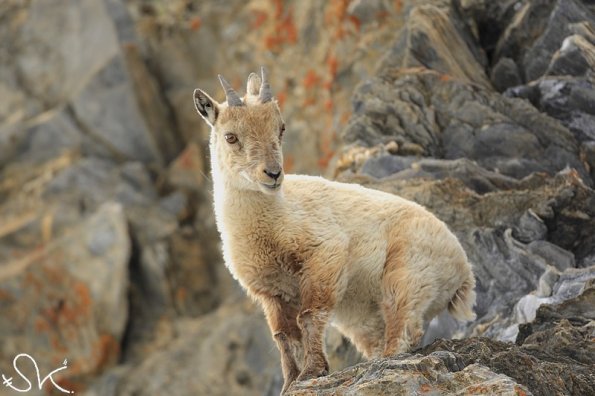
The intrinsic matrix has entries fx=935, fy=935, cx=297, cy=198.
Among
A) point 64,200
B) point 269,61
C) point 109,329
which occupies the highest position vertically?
point 269,61

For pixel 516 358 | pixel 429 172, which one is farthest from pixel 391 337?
pixel 429 172

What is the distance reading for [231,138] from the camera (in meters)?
10.5

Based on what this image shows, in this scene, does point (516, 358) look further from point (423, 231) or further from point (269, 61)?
point (269, 61)

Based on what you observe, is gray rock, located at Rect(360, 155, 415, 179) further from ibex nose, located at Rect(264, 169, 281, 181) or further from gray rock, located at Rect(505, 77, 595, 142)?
ibex nose, located at Rect(264, 169, 281, 181)

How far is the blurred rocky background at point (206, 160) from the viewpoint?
13.3 meters

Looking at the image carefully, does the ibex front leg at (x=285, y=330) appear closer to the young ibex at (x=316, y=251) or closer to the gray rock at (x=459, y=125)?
the young ibex at (x=316, y=251)

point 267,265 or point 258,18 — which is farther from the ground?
point 267,265

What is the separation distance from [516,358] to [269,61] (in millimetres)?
21285

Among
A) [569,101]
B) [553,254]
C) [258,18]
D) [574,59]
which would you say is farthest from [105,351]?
[553,254]

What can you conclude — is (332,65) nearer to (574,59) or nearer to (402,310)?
(574,59)

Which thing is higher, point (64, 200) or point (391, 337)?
point (391, 337)

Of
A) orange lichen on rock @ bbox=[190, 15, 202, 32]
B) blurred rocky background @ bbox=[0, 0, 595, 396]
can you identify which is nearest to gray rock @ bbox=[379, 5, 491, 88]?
blurred rocky background @ bbox=[0, 0, 595, 396]

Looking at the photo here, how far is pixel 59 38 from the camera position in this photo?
97.5 feet

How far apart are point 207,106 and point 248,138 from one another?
75 centimetres
